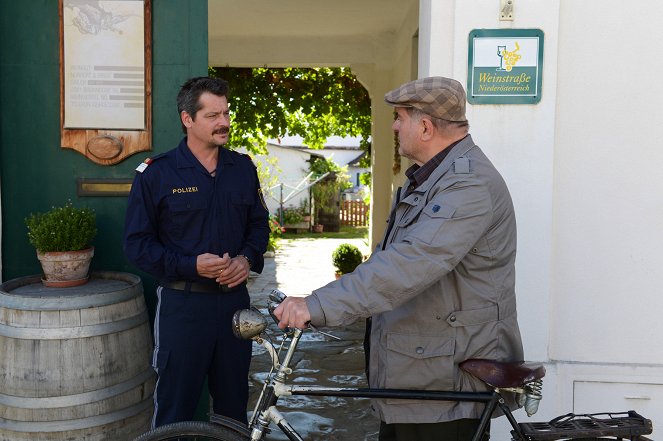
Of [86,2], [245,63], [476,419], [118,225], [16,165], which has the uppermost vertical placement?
[245,63]

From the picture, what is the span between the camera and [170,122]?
3.17m

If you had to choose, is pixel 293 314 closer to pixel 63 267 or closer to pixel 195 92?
pixel 195 92

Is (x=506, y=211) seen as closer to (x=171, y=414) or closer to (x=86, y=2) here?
(x=171, y=414)

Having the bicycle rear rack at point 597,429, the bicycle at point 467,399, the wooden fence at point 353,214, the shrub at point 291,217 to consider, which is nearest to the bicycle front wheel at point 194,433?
the bicycle at point 467,399

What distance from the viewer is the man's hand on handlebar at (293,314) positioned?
1.81m

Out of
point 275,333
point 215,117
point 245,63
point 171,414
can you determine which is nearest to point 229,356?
point 171,414

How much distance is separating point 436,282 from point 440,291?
31mm

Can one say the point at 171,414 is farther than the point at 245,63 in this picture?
No

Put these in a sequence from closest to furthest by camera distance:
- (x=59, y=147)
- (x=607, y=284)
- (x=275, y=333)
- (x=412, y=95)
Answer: (x=412, y=95)
(x=607, y=284)
(x=59, y=147)
(x=275, y=333)

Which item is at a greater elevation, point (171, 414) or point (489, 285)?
point (489, 285)

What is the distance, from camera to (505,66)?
2.85 metres

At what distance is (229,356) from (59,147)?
1.42m

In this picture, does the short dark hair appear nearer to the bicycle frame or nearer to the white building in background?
the bicycle frame

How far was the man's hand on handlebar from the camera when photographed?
181cm
